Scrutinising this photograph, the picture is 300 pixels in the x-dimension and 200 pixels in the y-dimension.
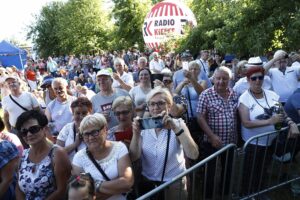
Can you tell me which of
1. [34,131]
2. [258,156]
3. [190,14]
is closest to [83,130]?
[34,131]

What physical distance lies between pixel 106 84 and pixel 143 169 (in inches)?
74.3

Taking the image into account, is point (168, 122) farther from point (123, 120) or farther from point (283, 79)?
point (283, 79)

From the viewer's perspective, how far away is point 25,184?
283 cm

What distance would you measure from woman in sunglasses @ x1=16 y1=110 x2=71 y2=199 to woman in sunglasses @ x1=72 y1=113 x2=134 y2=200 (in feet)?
0.48

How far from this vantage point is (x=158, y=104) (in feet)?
10.4

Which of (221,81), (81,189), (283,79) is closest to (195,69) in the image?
(283,79)

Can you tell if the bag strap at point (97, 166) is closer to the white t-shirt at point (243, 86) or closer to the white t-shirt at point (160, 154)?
the white t-shirt at point (160, 154)

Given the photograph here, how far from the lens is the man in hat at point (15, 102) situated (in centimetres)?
541

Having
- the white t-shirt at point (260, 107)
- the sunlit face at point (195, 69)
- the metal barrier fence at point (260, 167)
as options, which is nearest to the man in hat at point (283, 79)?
the sunlit face at point (195, 69)

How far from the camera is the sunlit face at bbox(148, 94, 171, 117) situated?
3158mm

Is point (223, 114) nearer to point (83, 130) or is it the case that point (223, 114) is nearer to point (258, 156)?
point (258, 156)

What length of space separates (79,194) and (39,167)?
611 millimetres

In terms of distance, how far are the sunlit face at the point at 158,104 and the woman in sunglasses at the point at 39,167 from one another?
3.04 feet

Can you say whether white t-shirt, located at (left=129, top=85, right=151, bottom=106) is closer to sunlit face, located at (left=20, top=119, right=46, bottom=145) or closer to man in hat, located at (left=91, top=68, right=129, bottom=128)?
man in hat, located at (left=91, top=68, right=129, bottom=128)
